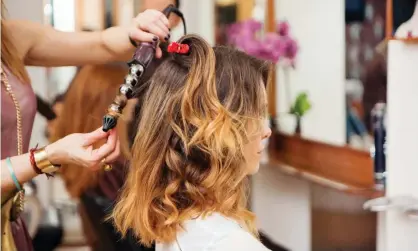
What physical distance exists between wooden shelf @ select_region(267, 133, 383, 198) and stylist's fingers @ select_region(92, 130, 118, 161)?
824 millimetres

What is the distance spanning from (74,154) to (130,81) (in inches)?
6.3

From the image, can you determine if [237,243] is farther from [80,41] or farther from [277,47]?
[277,47]

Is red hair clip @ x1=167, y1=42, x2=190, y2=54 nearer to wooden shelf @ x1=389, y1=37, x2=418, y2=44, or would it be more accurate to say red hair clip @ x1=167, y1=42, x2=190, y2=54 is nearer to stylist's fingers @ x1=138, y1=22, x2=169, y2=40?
stylist's fingers @ x1=138, y1=22, x2=169, y2=40

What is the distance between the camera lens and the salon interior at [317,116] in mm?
1547

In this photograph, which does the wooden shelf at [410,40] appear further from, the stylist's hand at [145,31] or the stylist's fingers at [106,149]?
the stylist's fingers at [106,149]

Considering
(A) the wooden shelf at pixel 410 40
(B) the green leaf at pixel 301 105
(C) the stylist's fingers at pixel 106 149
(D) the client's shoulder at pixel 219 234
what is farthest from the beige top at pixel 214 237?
(B) the green leaf at pixel 301 105

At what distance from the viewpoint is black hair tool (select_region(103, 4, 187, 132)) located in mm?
1118

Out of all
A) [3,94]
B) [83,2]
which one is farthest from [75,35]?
[83,2]

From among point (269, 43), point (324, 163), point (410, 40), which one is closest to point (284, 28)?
point (269, 43)

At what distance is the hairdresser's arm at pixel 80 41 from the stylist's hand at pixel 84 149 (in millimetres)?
226

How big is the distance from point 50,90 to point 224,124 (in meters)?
1.04

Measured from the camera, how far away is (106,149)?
44.0 inches

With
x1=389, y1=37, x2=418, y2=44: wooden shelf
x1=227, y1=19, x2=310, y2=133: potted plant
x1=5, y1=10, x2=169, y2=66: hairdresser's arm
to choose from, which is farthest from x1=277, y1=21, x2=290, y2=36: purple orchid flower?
x1=5, y1=10, x2=169, y2=66: hairdresser's arm

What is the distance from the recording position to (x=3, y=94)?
3.86ft
